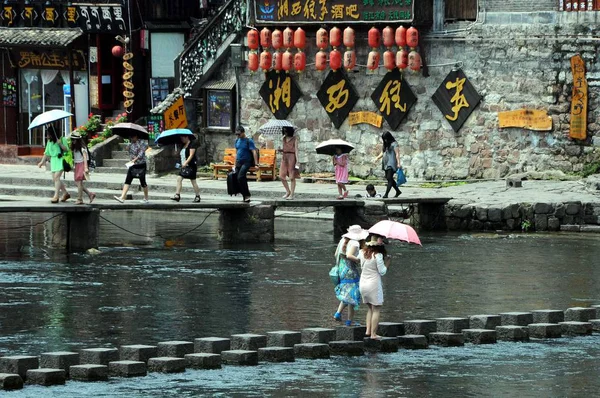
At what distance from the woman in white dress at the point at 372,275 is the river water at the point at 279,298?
0.69m

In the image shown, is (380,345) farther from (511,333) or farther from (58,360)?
(58,360)

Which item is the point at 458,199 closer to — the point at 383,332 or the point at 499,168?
the point at 499,168

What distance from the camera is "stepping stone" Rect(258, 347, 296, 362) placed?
1647 centimetres

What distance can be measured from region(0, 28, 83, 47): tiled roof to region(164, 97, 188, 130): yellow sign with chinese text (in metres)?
3.61

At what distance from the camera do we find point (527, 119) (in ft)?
112

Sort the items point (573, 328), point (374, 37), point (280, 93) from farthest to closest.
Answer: point (280, 93) → point (374, 37) → point (573, 328)

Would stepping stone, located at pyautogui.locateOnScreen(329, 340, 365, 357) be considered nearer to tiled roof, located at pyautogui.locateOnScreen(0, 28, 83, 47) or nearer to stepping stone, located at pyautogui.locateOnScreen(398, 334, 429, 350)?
stepping stone, located at pyautogui.locateOnScreen(398, 334, 429, 350)

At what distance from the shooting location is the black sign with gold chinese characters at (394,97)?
→ 117ft

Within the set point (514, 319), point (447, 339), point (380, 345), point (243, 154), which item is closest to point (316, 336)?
point (380, 345)

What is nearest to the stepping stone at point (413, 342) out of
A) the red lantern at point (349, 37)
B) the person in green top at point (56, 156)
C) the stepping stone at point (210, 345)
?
the stepping stone at point (210, 345)

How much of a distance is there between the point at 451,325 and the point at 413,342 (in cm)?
57

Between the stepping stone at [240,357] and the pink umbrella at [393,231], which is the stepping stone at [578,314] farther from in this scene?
the stepping stone at [240,357]

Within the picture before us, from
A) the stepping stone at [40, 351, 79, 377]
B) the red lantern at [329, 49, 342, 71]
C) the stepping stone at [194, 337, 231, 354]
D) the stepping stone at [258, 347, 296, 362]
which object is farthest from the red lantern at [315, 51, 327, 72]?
the stepping stone at [40, 351, 79, 377]

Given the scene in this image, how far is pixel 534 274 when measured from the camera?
78.9ft
